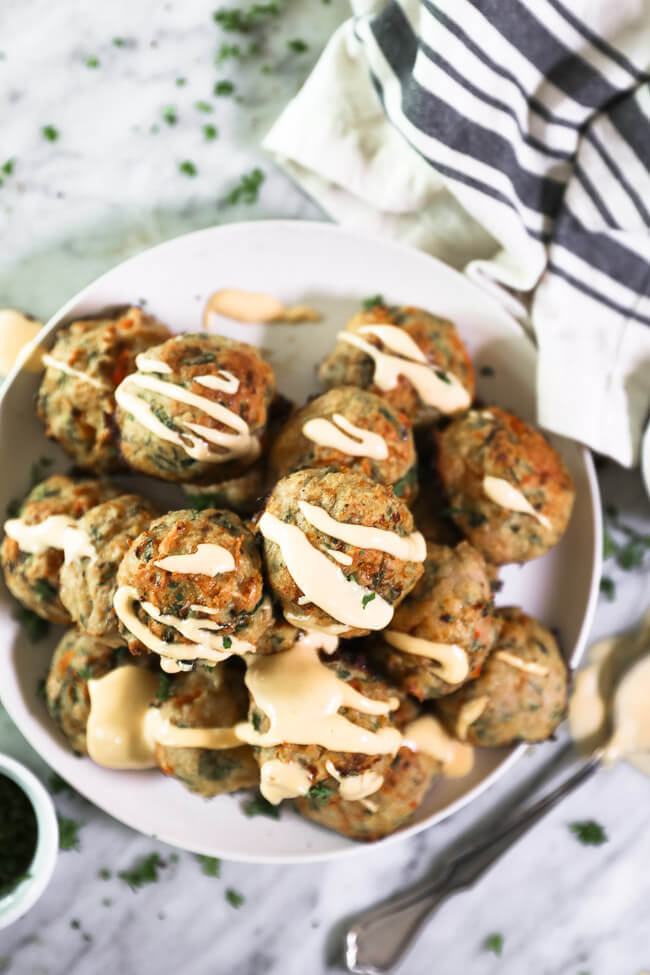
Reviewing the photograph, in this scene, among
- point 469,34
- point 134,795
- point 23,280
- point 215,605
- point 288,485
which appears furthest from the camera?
point 23,280

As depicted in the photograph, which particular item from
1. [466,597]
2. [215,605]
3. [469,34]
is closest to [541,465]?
[466,597]

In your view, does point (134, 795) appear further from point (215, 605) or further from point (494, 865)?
point (494, 865)

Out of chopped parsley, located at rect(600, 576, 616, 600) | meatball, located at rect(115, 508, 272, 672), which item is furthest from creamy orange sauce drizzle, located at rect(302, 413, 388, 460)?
chopped parsley, located at rect(600, 576, 616, 600)

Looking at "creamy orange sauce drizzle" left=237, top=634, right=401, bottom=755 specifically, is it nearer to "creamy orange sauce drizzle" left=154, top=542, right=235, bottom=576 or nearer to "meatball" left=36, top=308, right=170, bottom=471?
"creamy orange sauce drizzle" left=154, top=542, right=235, bottom=576

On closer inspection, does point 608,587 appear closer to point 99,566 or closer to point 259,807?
point 259,807

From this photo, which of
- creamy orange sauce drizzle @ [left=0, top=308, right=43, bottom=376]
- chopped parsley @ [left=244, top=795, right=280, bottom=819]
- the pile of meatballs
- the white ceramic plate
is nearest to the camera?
the pile of meatballs

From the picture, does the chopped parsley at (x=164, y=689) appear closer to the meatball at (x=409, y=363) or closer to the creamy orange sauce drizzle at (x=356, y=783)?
the creamy orange sauce drizzle at (x=356, y=783)

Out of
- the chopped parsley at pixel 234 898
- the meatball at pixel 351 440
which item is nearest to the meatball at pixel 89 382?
the meatball at pixel 351 440
